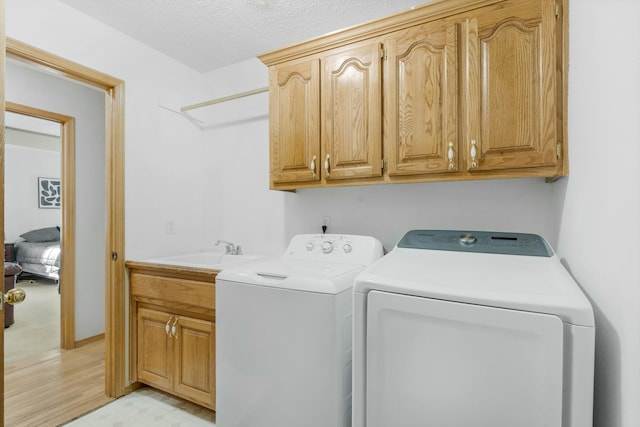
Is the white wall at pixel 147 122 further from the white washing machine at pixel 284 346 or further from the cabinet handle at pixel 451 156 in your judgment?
the cabinet handle at pixel 451 156

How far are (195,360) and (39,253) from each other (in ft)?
14.7

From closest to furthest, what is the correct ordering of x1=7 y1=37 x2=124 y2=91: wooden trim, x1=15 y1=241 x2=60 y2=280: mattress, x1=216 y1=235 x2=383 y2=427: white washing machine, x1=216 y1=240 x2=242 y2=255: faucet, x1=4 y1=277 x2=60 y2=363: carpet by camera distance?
1. x1=216 y1=235 x2=383 y2=427: white washing machine
2. x1=7 y1=37 x2=124 y2=91: wooden trim
3. x1=216 y1=240 x2=242 y2=255: faucet
4. x1=4 y1=277 x2=60 y2=363: carpet
5. x1=15 y1=241 x2=60 y2=280: mattress

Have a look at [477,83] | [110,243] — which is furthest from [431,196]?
[110,243]

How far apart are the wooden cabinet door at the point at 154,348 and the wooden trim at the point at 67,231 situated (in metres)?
A: 1.22

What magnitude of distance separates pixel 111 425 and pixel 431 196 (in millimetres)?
2286

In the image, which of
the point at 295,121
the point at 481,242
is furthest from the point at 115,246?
the point at 481,242

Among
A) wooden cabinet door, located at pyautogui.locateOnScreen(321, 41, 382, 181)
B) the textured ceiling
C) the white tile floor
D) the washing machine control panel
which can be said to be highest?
the textured ceiling

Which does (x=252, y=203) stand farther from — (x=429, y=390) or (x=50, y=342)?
(x=50, y=342)

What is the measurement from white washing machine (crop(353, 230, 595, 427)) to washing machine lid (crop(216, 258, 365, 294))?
0.25 metres

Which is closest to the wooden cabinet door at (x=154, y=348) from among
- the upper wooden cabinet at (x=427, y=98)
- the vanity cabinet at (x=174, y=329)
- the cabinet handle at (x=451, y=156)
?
the vanity cabinet at (x=174, y=329)

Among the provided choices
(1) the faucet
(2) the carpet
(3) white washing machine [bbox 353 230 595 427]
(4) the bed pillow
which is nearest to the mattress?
(4) the bed pillow

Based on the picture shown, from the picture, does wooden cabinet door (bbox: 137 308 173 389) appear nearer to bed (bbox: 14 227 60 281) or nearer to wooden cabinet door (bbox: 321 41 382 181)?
wooden cabinet door (bbox: 321 41 382 181)

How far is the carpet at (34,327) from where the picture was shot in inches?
109

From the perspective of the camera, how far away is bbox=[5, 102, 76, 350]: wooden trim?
9.35 ft
